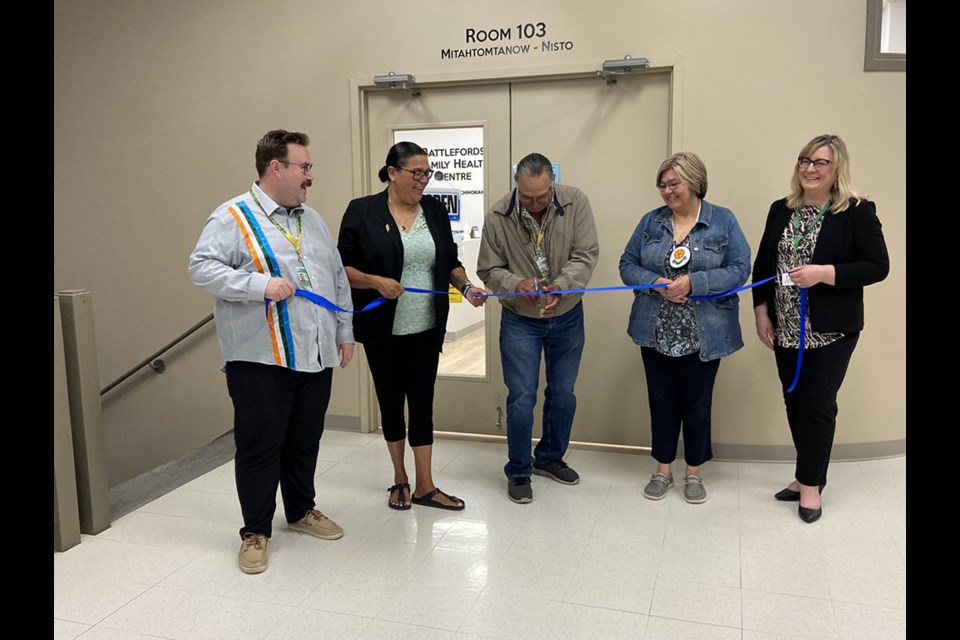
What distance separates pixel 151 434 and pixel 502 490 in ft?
9.70

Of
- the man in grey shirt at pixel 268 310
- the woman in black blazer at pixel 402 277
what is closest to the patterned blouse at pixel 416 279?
the woman in black blazer at pixel 402 277

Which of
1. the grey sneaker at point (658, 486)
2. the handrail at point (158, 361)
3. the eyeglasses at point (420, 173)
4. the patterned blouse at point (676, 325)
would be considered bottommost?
the grey sneaker at point (658, 486)

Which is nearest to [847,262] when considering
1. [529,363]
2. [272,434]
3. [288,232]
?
[529,363]

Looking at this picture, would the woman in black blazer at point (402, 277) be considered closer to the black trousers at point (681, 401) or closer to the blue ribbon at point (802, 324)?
the black trousers at point (681, 401)

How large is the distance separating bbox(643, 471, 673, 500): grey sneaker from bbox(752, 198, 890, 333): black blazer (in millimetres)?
1052

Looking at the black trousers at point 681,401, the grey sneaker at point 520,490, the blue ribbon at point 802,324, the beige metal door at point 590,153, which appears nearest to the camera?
the blue ribbon at point 802,324

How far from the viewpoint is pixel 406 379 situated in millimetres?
3410

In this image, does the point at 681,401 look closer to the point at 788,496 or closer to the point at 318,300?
the point at 788,496

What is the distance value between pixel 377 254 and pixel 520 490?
137 centimetres

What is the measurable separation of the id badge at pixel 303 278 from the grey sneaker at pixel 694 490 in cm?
209

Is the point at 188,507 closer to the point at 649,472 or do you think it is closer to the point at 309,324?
the point at 309,324

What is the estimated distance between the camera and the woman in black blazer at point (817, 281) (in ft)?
10.2

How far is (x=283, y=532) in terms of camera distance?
10.8 ft

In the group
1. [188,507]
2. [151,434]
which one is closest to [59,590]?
[188,507]
